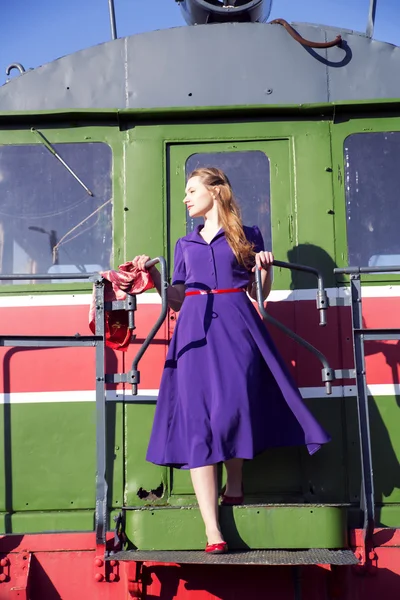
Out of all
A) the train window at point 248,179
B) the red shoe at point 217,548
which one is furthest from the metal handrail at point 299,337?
the red shoe at point 217,548

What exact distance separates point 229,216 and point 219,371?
0.79 m

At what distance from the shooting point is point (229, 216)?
13.5ft

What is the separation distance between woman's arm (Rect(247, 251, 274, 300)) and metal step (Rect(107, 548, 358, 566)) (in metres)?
1.18

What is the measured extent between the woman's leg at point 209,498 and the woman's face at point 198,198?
50.2 inches

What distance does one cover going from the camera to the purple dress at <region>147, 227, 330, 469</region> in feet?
12.4

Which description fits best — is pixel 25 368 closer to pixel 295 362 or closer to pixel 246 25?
pixel 295 362

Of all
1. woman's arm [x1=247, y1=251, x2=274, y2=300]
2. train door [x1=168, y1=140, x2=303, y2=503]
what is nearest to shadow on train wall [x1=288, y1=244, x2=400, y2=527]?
train door [x1=168, y1=140, x2=303, y2=503]

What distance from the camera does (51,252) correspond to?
15.4ft

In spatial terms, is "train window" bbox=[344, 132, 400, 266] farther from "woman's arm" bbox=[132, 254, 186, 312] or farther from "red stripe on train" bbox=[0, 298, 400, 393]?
"woman's arm" bbox=[132, 254, 186, 312]

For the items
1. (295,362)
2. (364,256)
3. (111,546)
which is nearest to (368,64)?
(364,256)

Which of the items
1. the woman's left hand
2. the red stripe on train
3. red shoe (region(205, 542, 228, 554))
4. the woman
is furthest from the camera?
the red stripe on train

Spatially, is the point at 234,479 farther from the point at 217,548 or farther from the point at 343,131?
the point at 343,131

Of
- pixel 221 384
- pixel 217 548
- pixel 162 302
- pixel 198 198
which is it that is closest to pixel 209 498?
pixel 217 548

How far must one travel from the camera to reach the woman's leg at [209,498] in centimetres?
367
